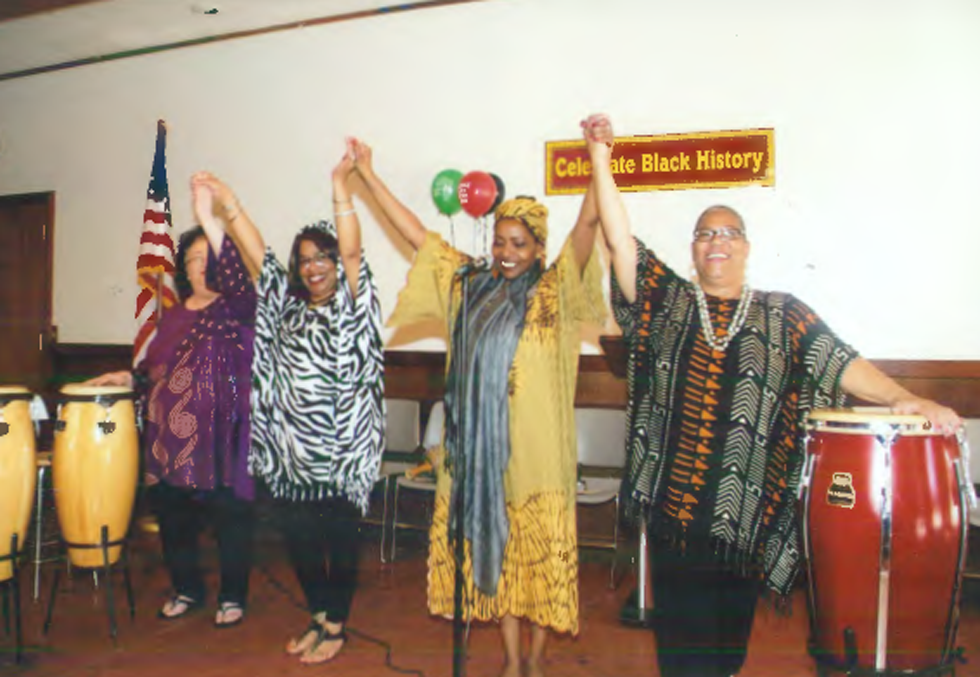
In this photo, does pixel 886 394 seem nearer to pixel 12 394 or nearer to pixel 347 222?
pixel 347 222

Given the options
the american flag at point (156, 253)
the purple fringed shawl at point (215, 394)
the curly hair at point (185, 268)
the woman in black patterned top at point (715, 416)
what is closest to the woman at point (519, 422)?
the woman in black patterned top at point (715, 416)

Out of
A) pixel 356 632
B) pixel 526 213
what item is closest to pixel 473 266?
pixel 526 213

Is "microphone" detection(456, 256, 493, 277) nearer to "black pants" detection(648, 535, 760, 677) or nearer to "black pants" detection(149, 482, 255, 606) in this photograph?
"black pants" detection(648, 535, 760, 677)

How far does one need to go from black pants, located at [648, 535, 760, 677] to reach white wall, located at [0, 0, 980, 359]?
2.53m

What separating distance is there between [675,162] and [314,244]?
90.7 inches

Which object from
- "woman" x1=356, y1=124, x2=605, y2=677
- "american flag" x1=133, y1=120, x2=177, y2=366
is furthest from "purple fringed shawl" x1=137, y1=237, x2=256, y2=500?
"american flag" x1=133, y1=120, x2=177, y2=366

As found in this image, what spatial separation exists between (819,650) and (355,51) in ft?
13.8

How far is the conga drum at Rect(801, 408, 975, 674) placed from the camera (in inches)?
91.4

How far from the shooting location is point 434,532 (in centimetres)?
260

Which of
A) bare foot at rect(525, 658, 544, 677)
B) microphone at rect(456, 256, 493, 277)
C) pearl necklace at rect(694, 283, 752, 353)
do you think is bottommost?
bare foot at rect(525, 658, 544, 677)

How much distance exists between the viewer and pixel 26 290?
6.46 metres

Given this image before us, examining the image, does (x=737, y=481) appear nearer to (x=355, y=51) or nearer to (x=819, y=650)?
(x=819, y=650)

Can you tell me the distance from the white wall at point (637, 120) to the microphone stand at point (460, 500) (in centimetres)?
232

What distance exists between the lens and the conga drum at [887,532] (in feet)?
7.61
